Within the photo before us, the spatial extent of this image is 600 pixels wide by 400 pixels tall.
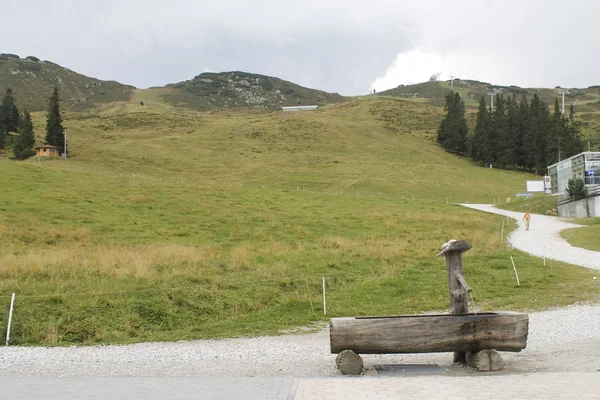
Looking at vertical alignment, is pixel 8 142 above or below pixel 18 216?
above

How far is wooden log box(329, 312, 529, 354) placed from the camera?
8.95 m

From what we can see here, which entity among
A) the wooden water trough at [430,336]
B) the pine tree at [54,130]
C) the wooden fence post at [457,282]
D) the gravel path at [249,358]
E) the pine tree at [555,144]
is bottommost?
the gravel path at [249,358]

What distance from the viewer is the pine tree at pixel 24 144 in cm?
7738

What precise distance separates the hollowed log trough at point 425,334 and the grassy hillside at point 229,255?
14.4 feet

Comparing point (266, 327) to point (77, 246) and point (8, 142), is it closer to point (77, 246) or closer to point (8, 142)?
point (77, 246)

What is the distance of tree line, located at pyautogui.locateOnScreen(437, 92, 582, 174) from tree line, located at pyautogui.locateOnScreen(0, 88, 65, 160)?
7859 centimetres

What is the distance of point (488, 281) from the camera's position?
19125 millimetres

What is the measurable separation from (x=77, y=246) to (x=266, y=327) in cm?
1452

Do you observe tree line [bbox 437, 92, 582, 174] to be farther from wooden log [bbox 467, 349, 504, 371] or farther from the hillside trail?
wooden log [bbox 467, 349, 504, 371]

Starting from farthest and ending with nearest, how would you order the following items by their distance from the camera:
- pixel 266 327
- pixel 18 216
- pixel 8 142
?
1. pixel 8 142
2. pixel 18 216
3. pixel 266 327

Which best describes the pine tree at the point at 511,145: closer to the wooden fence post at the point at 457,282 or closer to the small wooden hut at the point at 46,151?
the small wooden hut at the point at 46,151

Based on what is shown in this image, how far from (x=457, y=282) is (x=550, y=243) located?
87.5 ft

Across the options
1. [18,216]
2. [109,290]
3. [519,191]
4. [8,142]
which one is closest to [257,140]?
[8,142]

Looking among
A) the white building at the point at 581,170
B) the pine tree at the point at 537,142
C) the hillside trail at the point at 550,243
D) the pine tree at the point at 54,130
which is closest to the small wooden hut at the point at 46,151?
the pine tree at the point at 54,130
